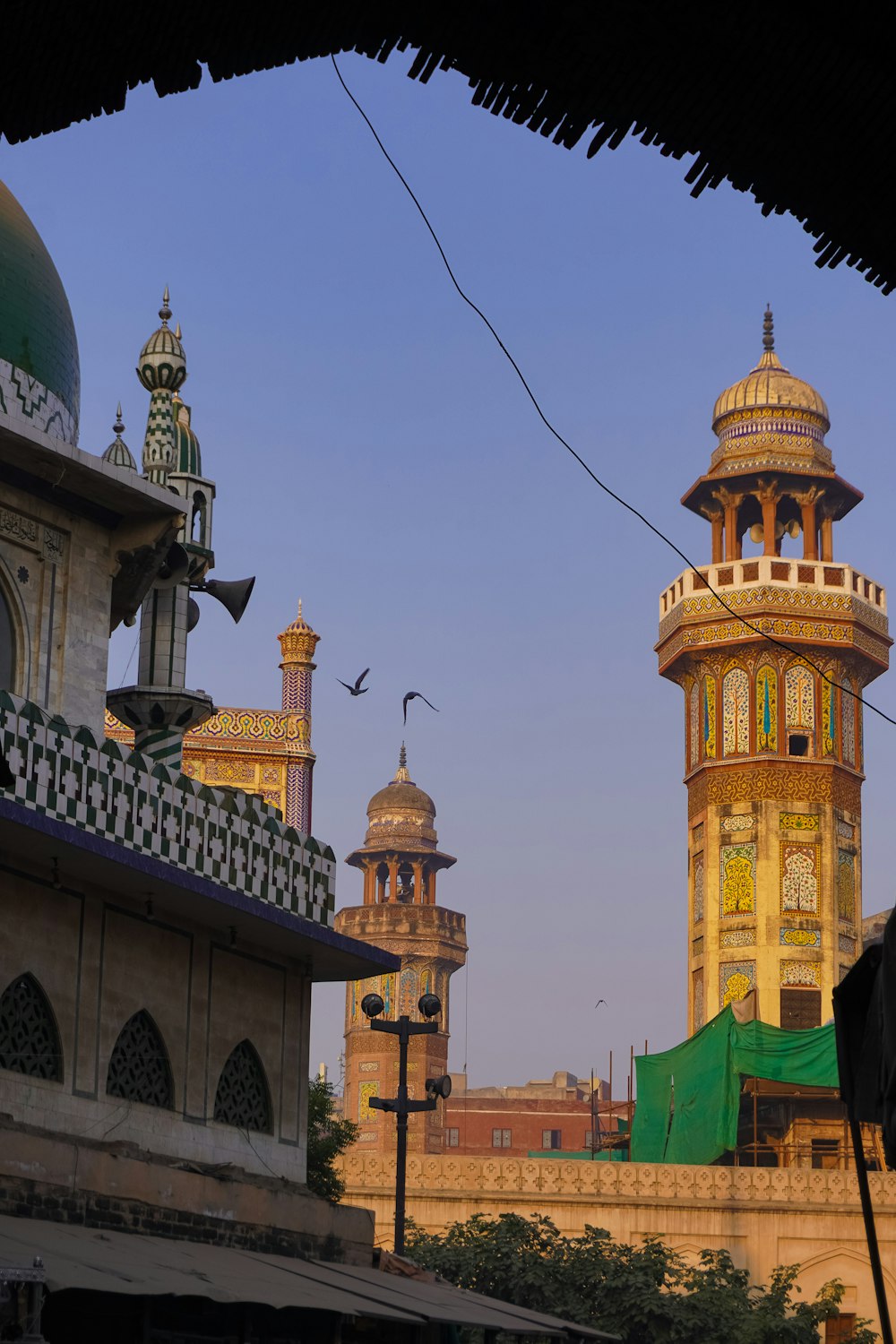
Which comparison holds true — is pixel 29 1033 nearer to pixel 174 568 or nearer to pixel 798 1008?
pixel 174 568

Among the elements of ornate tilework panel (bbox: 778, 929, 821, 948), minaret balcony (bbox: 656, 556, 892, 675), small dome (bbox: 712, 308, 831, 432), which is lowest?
ornate tilework panel (bbox: 778, 929, 821, 948)

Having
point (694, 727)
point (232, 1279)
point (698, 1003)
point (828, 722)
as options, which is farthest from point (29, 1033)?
point (694, 727)

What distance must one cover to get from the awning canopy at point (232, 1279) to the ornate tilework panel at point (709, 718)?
28.6 meters

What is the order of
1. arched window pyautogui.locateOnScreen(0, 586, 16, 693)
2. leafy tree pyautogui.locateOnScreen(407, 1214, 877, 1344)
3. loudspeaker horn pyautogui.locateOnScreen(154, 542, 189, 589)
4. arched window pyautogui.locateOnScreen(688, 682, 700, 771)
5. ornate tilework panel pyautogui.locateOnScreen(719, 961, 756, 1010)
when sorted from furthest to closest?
1. arched window pyautogui.locateOnScreen(688, 682, 700, 771)
2. ornate tilework panel pyautogui.locateOnScreen(719, 961, 756, 1010)
3. leafy tree pyautogui.locateOnScreen(407, 1214, 877, 1344)
4. loudspeaker horn pyautogui.locateOnScreen(154, 542, 189, 589)
5. arched window pyautogui.locateOnScreen(0, 586, 16, 693)

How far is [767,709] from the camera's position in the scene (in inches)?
1831

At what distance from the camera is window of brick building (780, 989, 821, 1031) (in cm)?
4469

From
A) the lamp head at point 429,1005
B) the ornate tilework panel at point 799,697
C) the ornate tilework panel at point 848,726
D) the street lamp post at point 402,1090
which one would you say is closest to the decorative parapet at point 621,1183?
the ornate tilework panel at point 848,726

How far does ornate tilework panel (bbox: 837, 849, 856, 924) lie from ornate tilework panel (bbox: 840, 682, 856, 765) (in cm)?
219

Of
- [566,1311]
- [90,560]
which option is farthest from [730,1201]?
[90,560]

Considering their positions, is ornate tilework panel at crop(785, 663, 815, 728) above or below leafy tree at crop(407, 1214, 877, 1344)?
above

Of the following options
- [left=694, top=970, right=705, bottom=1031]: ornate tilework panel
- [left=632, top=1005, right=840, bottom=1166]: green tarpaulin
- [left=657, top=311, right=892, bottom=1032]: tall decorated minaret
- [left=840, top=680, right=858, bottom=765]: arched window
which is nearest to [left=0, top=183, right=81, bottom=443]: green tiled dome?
[left=632, top=1005, right=840, bottom=1166]: green tarpaulin

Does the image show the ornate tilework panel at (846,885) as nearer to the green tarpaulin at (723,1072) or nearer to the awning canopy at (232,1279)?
the green tarpaulin at (723,1072)

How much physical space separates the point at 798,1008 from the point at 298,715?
14.4 m

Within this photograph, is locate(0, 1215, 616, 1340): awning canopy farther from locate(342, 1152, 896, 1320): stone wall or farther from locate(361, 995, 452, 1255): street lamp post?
locate(342, 1152, 896, 1320): stone wall
